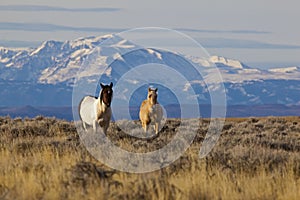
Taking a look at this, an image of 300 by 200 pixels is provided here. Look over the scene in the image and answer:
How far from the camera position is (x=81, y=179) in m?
10.0

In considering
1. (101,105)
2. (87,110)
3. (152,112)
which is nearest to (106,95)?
(101,105)

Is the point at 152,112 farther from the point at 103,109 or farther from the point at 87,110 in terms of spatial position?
the point at 103,109

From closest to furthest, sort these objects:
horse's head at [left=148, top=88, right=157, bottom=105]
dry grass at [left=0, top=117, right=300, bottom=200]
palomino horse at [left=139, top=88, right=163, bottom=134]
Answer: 1. dry grass at [left=0, top=117, right=300, bottom=200]
2. palomino horse at [left=139, top=88, right=163, bottom=134]
3. horse's head at [left=148, top=88, right=157, bottom=105]

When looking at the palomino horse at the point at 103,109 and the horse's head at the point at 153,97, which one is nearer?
the palomino horse at the point at 103,109

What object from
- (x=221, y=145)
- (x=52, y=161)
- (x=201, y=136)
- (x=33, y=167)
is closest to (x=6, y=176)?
(x=33, y=167)

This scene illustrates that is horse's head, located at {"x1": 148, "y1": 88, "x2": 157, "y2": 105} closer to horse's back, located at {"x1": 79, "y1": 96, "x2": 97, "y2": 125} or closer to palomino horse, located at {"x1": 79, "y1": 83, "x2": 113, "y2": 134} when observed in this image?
horse's back, located at {"x1": 79, "y1": 96, "x2": 97, "y2": 125}

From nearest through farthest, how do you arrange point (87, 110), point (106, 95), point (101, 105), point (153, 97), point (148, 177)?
1. point (148, 177)
2. point (106, 95)
3. point (101, 105)
4. point (87, 110)
5. point (153, 97)

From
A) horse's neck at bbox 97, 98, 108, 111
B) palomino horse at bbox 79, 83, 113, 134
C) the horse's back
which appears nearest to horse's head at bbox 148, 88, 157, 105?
the horse's back

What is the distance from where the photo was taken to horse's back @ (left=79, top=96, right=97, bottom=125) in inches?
787

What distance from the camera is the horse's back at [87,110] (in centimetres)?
1998

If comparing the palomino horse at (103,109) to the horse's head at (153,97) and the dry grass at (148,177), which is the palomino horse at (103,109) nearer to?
the dry grass at (148,177)

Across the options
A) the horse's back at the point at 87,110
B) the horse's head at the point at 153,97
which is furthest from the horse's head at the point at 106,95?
the horse's head at the point at 153,97

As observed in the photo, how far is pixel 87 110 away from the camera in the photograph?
20.7 m

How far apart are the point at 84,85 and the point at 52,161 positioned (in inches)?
449
